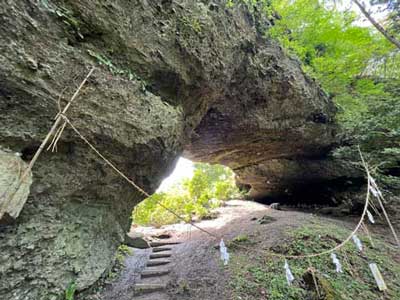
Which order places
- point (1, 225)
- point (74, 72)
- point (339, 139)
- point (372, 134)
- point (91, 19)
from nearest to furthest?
point (1, 225)
point (74, 72)
point (91, 19)
point (372, 134)
point (339, 139)

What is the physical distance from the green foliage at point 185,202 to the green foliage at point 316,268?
527 cm

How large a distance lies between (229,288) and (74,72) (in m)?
4.30

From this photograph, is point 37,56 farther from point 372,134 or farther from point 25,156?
point 372,134

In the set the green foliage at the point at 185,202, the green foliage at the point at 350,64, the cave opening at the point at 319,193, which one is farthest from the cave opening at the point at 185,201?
the green foliage at the point at 350,64

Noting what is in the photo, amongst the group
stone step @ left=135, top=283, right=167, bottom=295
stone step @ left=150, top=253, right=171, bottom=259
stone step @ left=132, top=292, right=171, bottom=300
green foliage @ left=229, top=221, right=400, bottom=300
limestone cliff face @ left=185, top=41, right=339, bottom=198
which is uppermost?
limestone cliff face @ left=185, top=41, right=339, bottom=198

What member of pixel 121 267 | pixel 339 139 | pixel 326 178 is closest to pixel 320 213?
pixel 326 178

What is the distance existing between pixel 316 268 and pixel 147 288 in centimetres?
336

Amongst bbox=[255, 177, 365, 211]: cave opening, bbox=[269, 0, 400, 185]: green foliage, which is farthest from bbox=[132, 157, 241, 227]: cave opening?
bbox=[269, 0, 400, 185]: green foliage

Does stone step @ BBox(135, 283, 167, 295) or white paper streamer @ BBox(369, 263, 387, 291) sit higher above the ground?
white paper streamer @ BBox(369, 263, 387, 291)

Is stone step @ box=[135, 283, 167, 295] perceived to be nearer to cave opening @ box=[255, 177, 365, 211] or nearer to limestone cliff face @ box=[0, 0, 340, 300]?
limestone cliff face @ box=[0, 0, 340, 300]

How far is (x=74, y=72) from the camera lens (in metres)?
2.87

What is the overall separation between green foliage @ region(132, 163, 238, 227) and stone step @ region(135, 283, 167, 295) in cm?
509

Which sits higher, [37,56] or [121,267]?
[37,56]

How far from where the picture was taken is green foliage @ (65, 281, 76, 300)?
2.99 meters
